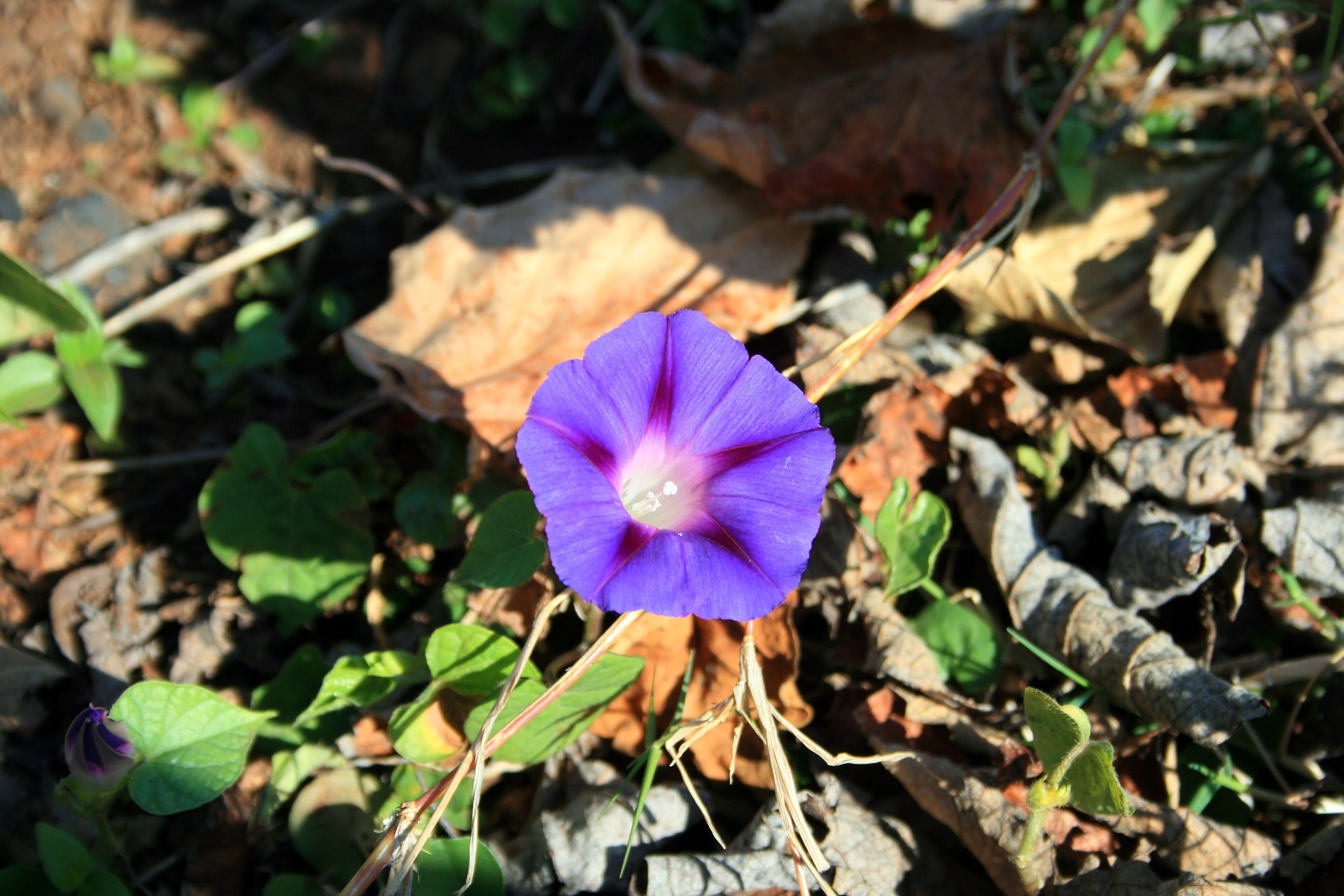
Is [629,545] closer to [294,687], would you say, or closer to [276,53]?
[294,687]

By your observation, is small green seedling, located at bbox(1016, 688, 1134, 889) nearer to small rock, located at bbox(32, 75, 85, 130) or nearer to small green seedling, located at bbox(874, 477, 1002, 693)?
small green seedling, located at bbox(874, 477, 1002, 693)

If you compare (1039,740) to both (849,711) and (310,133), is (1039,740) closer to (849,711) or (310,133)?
(849,711)

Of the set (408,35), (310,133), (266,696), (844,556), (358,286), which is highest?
(408,35)

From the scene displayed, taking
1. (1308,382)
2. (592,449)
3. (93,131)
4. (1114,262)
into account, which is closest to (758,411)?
(592,449)

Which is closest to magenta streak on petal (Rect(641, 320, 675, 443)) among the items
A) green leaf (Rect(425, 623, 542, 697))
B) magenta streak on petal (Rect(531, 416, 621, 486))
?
magenta streak on petal (Rect(531, 416, 621, 486))

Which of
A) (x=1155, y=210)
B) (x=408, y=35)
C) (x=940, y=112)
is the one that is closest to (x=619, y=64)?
(x=408, y=35)

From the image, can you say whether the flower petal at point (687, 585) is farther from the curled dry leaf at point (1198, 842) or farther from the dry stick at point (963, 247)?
the curled dry leaf at point (1198, 842)
